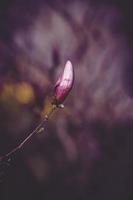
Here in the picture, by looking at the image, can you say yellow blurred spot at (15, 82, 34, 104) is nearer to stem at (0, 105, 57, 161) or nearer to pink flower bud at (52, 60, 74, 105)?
stem at (0, 105, 57, 161)

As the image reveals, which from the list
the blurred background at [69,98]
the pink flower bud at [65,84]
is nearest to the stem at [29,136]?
the blurred background at [69,98]

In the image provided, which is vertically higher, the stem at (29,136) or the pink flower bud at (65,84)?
the stem at (29,136)

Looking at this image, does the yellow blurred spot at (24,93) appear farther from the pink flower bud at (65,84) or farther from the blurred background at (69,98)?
the pink flower bud at (65,84)

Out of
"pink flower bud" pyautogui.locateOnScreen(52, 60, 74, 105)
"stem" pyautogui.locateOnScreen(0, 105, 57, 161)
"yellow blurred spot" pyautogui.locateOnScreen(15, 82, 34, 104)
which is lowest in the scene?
"pink flower bud" pyautogui.locateOnScreen(52, 60, 74, 105)

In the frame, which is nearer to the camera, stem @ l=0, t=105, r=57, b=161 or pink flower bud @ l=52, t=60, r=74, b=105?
pink flower bud @ l=52, t=60, r=74, b=105

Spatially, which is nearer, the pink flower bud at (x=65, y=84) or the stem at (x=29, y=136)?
the pink flower bud at (x=65, y=84)

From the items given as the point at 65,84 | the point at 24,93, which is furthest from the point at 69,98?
the point at 65,84

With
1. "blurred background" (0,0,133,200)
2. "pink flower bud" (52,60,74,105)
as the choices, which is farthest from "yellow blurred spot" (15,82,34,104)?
"pink flower bud" (52,60,74,105)

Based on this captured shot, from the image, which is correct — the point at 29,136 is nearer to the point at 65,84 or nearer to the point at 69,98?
the point at 69,98
